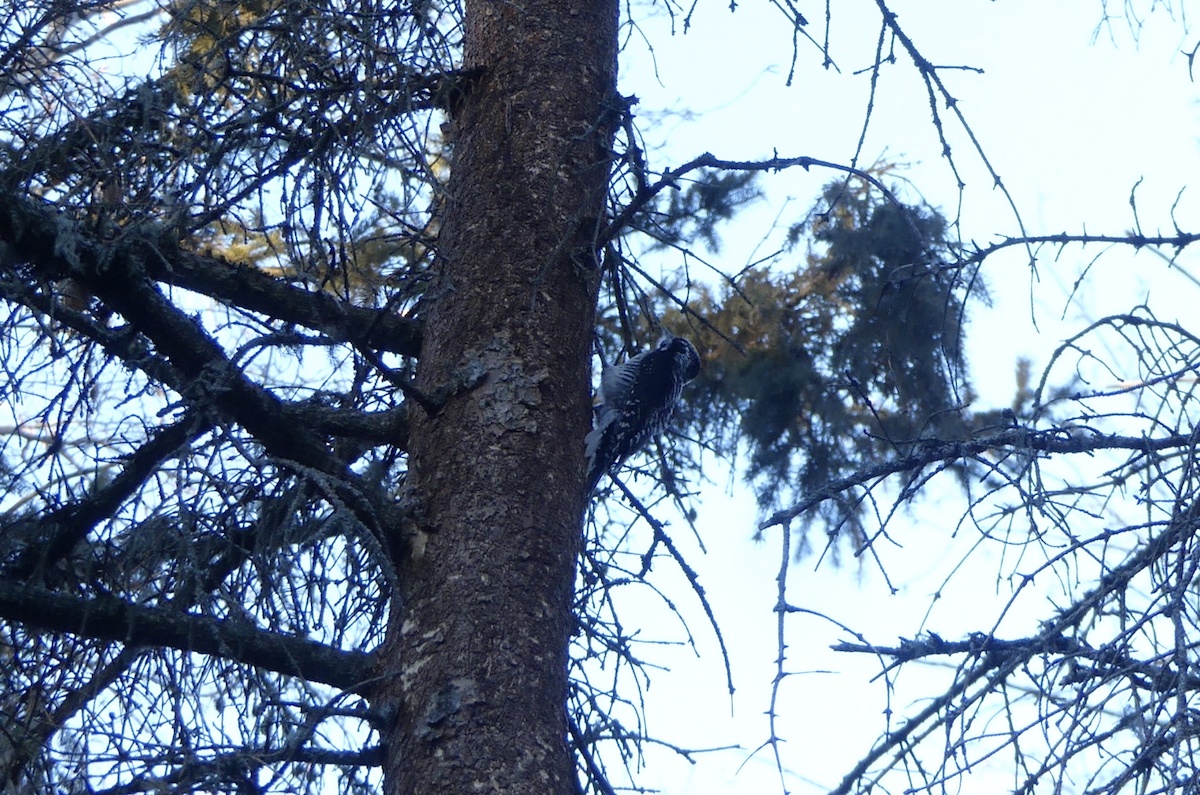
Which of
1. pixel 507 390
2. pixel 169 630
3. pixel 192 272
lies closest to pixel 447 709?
pixel 169 630

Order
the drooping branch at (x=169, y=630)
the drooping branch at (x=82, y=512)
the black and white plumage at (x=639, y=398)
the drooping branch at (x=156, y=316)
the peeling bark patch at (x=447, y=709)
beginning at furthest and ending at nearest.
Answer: the black and white plumage at (x=639, y=398) < the drooping branch at (x=82, y=512) < the drooping branch at (x=156, y=316) < the drooping branch at (x=169, y=630) < the peeling bark patch at (x=447, y=709)

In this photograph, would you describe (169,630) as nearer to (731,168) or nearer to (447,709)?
(447,709)

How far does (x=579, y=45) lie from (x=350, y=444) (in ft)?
4.48

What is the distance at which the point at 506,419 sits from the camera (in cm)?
298

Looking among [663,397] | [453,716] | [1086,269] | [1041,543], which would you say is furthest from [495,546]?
[663,397]

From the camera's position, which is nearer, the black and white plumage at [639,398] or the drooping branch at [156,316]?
the drooping branch at [156,316]

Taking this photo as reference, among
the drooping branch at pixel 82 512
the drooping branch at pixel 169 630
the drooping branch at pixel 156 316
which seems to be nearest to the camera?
the drooping branch at pixel 169 630

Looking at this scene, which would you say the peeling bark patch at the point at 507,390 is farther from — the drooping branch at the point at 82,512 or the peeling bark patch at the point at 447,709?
the drooping branch at the point at 82,512

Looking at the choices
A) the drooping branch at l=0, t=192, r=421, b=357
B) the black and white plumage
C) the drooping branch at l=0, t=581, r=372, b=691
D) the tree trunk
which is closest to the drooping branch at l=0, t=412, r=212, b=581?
the drooping branch at l=0, t=192, r=421, b=357

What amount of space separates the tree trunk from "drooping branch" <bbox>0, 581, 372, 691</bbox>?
0.14 m

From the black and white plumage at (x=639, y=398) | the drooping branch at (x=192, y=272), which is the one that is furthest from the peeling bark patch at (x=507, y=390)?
the black and white plumage at (x=639, y=398)

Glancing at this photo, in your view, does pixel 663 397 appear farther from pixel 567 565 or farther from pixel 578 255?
pixel 567 565

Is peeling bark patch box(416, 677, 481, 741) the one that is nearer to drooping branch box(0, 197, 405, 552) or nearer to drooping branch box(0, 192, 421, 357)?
drooping branch box(0, 197, 405, 552)

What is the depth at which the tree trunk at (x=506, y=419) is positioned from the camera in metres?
2.54
